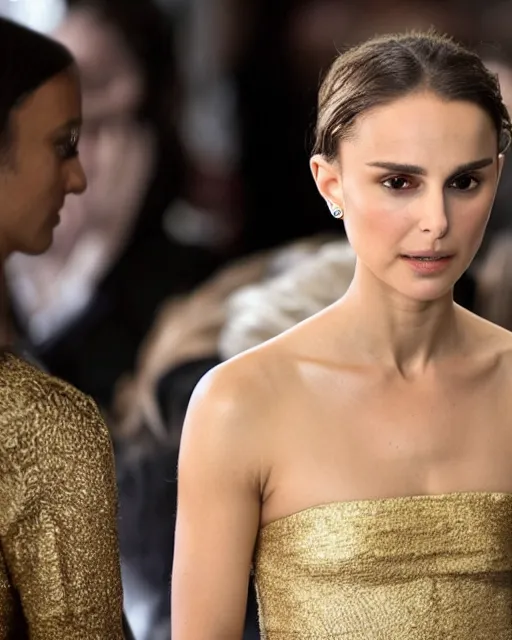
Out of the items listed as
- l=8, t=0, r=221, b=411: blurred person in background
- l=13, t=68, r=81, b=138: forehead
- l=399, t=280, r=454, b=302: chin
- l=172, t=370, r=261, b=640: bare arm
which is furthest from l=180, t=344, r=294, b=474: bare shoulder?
l=8, t=0, r=221, b=411: blurred person in background

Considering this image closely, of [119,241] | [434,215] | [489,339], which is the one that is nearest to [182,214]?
[119,241]

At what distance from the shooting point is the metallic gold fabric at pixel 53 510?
790mm

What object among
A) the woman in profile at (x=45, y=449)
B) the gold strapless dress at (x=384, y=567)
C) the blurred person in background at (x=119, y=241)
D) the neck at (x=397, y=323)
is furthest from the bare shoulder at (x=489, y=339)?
the blurred person in background at (x=119, y=241)

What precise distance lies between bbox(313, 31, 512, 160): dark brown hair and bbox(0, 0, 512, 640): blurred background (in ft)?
1.69

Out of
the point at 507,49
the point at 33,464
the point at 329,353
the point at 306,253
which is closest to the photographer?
the point at 33,464

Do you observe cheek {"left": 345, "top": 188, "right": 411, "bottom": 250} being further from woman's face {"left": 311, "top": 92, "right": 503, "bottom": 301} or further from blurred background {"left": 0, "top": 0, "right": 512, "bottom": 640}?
blurred background {"left": 0, "top": 0, "right": 512, "bottom": 640}

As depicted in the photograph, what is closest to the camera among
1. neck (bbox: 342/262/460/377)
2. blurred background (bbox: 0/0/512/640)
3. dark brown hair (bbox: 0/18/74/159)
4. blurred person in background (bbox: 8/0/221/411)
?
dark brown hair (bbox: 0/18/74/159)

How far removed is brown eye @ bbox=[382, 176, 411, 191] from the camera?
817 millimetres

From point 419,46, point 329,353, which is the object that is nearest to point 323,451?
point 329,353

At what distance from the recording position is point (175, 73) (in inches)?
59.8

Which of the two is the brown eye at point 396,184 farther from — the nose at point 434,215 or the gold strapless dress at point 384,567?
the gold strapless dress at point 384,567

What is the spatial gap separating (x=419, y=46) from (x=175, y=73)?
74 centimetres

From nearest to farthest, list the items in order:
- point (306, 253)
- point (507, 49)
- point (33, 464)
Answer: point (33, 464) < point (507, 49) < point (306, 253)

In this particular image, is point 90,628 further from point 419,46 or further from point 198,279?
point 198,279
